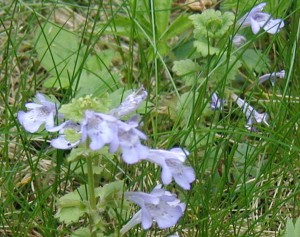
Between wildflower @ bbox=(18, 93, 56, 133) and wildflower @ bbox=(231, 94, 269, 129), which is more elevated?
wildflower @ bbox=(18, 93, 56, 133)

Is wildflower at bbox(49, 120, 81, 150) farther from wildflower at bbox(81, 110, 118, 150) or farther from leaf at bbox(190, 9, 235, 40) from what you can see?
leaf at bbox(190, 9, 235, 40)

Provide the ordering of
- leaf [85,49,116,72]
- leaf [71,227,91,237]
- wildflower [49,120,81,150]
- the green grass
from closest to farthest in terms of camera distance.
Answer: wildflower [49,120,81,150]
leaf [71,227,91,237]
the green grass
leaf [85,49,116,72]

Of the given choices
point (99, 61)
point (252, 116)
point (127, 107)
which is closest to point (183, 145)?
point (252, 116)

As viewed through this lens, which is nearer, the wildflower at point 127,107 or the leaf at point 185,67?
the wildflower at point 127,107

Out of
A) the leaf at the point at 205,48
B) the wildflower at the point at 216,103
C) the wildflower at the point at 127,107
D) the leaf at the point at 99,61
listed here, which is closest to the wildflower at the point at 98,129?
the wildflower at the point at 127,107

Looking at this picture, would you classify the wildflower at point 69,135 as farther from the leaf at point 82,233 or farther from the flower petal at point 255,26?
the flower petal at point 255,26

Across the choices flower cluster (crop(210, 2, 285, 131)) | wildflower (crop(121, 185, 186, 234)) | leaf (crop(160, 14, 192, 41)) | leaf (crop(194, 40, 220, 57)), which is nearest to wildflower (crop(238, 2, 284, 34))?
flower cluster (crop(210, 2, 285, 131))

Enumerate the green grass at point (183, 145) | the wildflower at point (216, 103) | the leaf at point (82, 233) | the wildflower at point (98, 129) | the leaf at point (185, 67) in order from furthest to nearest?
the leaf at point (185, 67) → the wildflower at point (216, 103) → the green grass at point (183, 145) → the leaf at point (82, 233) → the wildflower at point (98, 129)

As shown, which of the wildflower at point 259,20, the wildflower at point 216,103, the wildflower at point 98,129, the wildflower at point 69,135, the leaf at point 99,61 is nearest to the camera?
the wildflower at point 98,129
